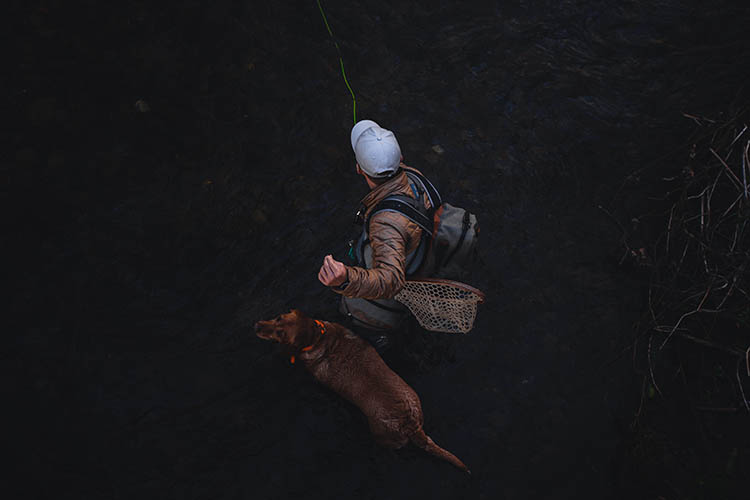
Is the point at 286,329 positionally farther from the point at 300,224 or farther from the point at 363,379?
the point at 300,224

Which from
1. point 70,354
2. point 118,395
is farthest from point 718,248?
point 70,354

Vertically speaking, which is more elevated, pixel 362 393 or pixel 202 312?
pixel 202 312

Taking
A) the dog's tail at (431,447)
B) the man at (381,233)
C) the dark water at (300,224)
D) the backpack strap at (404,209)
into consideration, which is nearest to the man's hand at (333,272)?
the man at (381,233)

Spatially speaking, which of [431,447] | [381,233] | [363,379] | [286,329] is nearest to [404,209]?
[381,233]

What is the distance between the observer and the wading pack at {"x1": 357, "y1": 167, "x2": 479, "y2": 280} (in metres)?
2.70

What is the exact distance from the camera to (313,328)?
311cm

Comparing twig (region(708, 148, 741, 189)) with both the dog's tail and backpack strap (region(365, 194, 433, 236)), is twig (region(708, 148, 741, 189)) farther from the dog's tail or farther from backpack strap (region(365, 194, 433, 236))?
the dog's tail

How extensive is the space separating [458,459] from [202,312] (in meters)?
2.20

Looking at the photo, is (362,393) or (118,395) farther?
(118,395)

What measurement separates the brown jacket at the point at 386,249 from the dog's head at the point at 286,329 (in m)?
0.60

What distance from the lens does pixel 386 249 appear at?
2584 millimetres

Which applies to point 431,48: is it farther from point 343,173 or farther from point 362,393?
point 362,393

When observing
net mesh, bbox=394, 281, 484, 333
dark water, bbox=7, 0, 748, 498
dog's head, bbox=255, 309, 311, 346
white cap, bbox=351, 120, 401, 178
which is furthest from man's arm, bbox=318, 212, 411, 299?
dark water, bbox=7, 0, 748, 498

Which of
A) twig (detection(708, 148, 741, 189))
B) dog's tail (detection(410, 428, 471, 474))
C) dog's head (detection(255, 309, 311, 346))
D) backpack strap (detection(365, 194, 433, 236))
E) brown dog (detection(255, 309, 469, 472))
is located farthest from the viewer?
twig (detection(708, 148, 741, 189))
